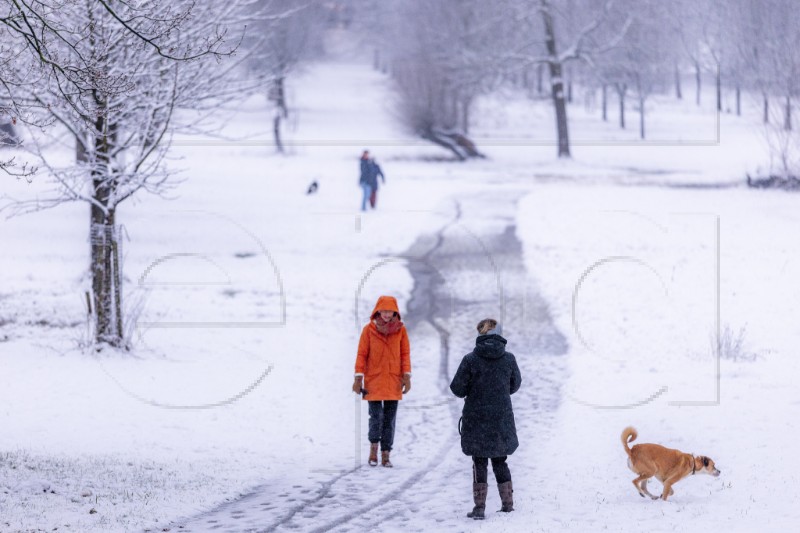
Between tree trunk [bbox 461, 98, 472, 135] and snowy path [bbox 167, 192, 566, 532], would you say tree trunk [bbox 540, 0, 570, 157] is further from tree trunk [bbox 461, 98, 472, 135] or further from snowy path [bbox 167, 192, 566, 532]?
snowy path [bbox 167, 192, 566, 532]

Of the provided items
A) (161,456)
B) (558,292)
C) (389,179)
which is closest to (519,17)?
(389,179)

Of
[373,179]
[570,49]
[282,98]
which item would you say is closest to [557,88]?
[570,49]

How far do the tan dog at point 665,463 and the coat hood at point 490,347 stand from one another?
127 cm

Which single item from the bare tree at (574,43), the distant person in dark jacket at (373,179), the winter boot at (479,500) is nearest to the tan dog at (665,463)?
the winter boot at (479,500)

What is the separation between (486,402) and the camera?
27.0ft

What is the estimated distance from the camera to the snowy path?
28.0ft

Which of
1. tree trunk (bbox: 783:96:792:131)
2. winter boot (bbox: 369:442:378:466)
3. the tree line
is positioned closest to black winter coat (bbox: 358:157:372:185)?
tree trunk (bbox: 783:96:792:131)

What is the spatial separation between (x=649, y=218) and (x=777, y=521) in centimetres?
2014

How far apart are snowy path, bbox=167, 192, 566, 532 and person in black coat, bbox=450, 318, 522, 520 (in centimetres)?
53

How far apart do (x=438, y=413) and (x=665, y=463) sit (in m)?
4.71

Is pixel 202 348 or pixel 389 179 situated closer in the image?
pixel 202 348

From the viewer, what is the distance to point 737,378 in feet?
42.7

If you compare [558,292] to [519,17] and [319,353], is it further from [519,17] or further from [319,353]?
[519,17]

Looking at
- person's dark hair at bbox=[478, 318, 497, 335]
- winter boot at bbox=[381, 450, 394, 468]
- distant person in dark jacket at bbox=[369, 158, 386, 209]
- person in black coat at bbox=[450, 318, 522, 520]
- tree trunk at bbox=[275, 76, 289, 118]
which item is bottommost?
winter boot at bbox=[381, 450, 394, 468]
